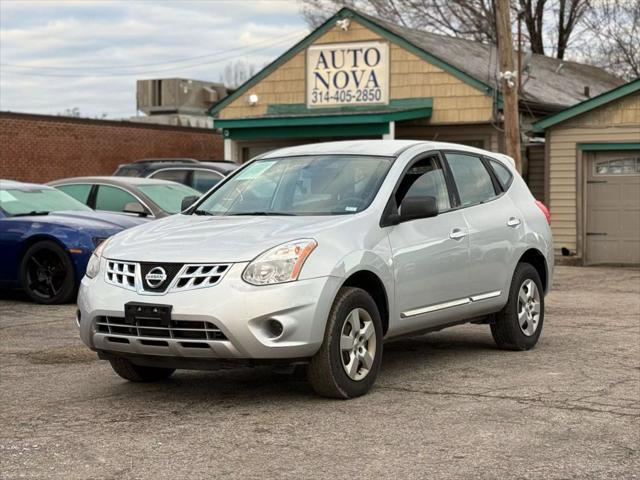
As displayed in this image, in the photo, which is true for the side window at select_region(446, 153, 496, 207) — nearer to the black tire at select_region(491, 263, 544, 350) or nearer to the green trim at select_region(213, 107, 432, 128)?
the black tire at select_region(491, 263, 544, 350)

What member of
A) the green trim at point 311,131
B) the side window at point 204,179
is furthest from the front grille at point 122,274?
the green trim at point 311,131

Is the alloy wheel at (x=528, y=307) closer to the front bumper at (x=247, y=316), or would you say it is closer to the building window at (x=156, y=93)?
the front bumper at (x=247, y=316)

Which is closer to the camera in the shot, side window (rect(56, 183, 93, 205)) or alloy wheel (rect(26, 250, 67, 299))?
alloy wheel (rect(26, 250, 67, 299))

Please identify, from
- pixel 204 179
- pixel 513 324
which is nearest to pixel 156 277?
pixel 513 324

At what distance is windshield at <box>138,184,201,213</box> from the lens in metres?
15.5

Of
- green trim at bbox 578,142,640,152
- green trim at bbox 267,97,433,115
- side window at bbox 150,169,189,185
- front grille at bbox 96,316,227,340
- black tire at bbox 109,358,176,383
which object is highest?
green trim at bbox 267,97,433,115

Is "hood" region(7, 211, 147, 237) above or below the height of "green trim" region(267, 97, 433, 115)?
below

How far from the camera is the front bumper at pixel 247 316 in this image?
22.3 feet

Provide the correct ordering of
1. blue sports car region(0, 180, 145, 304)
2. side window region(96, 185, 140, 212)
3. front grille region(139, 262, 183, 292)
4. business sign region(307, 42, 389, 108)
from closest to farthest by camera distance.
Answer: front grille region(139, 262, 183, 292), blue sports car region(0, 180, 145, 304), side window region(96, 185, 140, 212), business sign region(307, 42, 389, 108)

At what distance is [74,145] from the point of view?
34281 millimetres

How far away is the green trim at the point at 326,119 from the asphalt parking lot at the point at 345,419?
16126 mm

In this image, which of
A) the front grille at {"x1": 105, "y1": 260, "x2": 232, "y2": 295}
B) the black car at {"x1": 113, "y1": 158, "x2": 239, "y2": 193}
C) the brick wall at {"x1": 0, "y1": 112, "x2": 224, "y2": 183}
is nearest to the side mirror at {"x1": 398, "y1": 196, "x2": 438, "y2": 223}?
the front grille at {"x1": 105, "y1": 260, "x2": 232, "y2": 295}

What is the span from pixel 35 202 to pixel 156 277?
7888 mm

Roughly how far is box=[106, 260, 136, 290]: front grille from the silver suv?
0.03 feet
